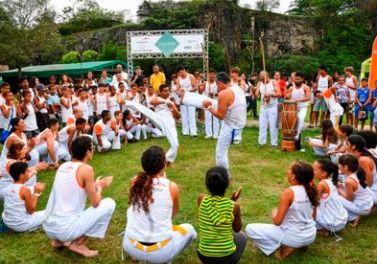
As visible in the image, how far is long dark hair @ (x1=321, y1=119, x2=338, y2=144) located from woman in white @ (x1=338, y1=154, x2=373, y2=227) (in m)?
3.02

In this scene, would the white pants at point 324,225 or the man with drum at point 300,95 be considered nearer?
the white pants at point 324,225

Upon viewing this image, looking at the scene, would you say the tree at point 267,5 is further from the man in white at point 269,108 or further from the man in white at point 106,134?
the man in white at point 106,134

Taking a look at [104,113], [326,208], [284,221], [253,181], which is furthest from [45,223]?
[104,113]

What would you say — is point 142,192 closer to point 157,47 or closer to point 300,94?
point 300,94

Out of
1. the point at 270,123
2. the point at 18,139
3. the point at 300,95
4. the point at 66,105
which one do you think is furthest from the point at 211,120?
the point at 18,139

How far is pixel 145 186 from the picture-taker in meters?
3.38

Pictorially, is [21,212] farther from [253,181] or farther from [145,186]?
[253,181]

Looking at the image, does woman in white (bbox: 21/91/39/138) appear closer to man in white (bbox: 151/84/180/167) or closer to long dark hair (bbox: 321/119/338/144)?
man in white (bbox: 151/84/180/167)

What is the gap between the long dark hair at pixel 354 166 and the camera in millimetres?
4457

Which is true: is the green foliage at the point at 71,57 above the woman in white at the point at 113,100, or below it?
above

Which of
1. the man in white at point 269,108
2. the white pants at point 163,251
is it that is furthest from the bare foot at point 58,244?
the man in white at point 269,108

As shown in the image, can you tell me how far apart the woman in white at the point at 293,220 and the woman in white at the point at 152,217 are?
3.13ft

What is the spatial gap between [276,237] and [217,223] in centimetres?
91

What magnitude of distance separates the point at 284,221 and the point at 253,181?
265 centimetres
